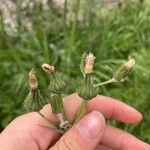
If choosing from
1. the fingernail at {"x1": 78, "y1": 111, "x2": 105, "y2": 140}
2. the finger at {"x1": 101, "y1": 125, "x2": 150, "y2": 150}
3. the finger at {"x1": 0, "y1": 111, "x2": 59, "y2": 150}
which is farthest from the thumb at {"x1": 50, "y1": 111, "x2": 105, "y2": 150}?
the finger at {"x1": 101, "y1": 125, "x2": 150, "y2": 150}

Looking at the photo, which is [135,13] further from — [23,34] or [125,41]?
[23,34]

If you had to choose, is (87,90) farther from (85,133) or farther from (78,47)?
(78,47)

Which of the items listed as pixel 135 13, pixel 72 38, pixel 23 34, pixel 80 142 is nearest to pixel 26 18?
A: pixel 23 34

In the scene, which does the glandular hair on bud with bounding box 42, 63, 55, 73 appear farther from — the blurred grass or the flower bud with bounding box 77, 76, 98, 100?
the blurred grass

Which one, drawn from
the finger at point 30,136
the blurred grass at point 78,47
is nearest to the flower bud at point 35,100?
the finger at point 30,136

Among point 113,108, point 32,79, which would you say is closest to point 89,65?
point 32,79
